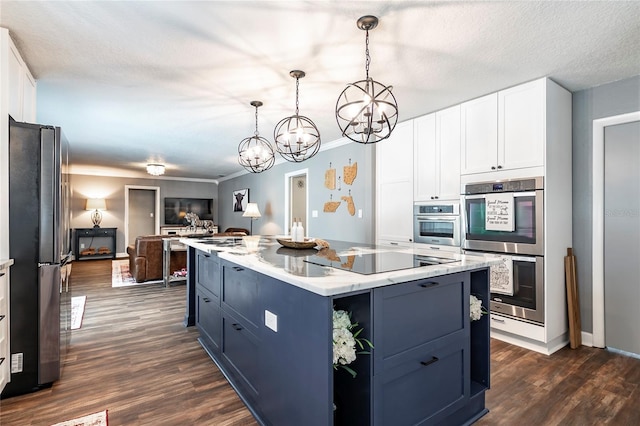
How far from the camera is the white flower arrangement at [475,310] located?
1884 millimetres

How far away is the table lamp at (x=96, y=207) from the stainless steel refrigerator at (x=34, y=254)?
765cm

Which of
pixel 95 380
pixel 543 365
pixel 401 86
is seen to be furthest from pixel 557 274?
pixel 95 380

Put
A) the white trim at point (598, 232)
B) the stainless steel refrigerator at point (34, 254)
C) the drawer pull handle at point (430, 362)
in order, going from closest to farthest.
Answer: the drawer pull handle at point (430, 362) < the stainless steel refrigerator at point (34, 254) < the white trim at point (598, 232)

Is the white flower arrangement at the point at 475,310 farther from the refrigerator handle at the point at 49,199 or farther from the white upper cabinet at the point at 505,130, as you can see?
the refrigerator handle at the point at 49,199

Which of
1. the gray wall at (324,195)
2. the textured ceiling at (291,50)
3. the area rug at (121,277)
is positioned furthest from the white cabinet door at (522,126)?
the area rug at (121,277)

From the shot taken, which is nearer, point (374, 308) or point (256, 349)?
point (374, 308)

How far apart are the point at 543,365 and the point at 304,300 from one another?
2.37 m

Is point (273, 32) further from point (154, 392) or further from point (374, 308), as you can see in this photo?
point (154, 392)

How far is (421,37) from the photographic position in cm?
217

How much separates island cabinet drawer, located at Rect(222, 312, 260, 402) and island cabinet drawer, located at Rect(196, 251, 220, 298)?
284 mm

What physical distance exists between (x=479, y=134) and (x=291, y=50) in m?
2.08

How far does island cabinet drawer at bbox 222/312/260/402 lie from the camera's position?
1.87 m

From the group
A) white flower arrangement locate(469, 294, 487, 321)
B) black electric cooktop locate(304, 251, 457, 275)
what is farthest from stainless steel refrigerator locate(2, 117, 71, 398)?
white flower arrangement locate(469, 294, 487, 321)

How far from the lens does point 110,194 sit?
900 centimetres
